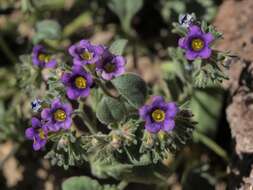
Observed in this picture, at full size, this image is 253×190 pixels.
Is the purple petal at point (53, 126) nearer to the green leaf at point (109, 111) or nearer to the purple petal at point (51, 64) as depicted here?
the green leaf at point (109, 111)

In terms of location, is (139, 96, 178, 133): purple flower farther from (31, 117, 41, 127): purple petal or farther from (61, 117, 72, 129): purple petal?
(31, 117, 41, 127): purple petal

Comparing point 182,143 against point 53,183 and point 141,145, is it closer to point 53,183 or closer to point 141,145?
point 141,145

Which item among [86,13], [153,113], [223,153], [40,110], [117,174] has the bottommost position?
[223,153]

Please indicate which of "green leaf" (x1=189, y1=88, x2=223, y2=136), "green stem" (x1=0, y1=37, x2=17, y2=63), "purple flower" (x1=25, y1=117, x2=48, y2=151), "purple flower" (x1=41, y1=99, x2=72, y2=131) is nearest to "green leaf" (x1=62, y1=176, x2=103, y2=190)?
"purple flower" (x1=25, y1=117, x2=48, y2=151)

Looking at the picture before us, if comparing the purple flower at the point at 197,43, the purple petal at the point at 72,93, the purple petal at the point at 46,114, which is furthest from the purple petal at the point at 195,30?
the purple petal at the point at 46,114

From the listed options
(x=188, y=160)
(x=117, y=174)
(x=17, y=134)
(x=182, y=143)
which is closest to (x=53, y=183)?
(x=17, y=134)
